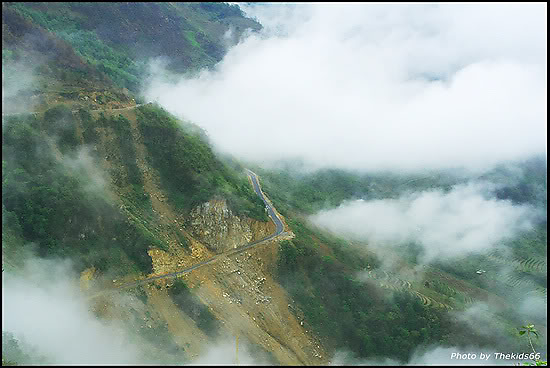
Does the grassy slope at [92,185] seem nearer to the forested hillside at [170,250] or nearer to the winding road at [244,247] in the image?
the forested hillside at [170,250]

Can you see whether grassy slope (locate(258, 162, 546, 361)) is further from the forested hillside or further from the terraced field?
the terraced field

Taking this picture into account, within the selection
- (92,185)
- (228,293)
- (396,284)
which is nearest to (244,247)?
(228,293)

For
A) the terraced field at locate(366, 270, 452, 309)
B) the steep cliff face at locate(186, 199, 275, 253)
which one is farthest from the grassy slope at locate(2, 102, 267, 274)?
the terraced field at locate(366, 270, 452, 309)

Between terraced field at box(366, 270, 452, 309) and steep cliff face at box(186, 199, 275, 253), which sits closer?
steep cliff face at box(186, 199, 275, 253)

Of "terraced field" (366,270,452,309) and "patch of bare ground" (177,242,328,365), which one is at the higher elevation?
→ "terraced field" (366,270,452,309)

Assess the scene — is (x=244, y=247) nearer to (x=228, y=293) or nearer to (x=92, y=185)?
(x=228, y=293)

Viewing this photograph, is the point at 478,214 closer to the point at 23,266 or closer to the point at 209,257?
the point at 209,257

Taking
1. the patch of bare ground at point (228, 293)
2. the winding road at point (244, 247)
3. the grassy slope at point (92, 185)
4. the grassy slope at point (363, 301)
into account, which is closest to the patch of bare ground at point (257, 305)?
the patch of bare ground at point (228, 293)

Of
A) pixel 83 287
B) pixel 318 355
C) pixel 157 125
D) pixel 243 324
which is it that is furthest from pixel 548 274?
pixel 83 287
